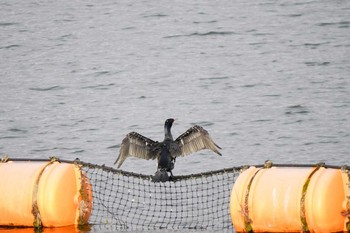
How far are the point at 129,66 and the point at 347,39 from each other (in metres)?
6.90

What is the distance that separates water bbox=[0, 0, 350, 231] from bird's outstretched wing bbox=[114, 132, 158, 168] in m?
5.12

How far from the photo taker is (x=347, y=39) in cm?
3139

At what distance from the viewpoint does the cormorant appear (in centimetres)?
1446

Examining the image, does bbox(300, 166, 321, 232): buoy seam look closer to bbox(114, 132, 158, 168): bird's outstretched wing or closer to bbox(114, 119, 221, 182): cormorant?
bbox(114, 119, 221, 182): cormorant

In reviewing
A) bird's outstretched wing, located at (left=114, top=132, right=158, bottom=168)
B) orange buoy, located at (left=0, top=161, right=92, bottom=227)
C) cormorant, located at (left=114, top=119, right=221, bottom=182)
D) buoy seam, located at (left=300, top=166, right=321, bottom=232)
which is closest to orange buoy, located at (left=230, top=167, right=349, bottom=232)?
buoy seam, located at (left=300, top=166, right=321, bottom=232)

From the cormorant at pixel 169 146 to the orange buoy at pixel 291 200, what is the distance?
93.5 inches

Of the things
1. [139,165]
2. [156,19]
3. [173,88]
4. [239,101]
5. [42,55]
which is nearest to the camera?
[139,165]

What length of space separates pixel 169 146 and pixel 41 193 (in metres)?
2.46

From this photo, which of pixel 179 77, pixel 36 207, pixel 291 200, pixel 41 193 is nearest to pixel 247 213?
pixel 291 200

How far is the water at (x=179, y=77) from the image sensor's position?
75.5ft

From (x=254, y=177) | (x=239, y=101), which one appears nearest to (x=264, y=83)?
(x=239, y=101)

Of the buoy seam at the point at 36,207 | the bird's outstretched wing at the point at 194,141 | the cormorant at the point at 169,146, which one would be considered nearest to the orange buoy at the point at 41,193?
the buoy seam at the point at 36,207

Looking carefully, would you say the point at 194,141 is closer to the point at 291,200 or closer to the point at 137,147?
the point at 137,147

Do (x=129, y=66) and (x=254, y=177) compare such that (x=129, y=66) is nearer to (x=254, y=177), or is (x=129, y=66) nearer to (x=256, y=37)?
(x=256, y=37)
